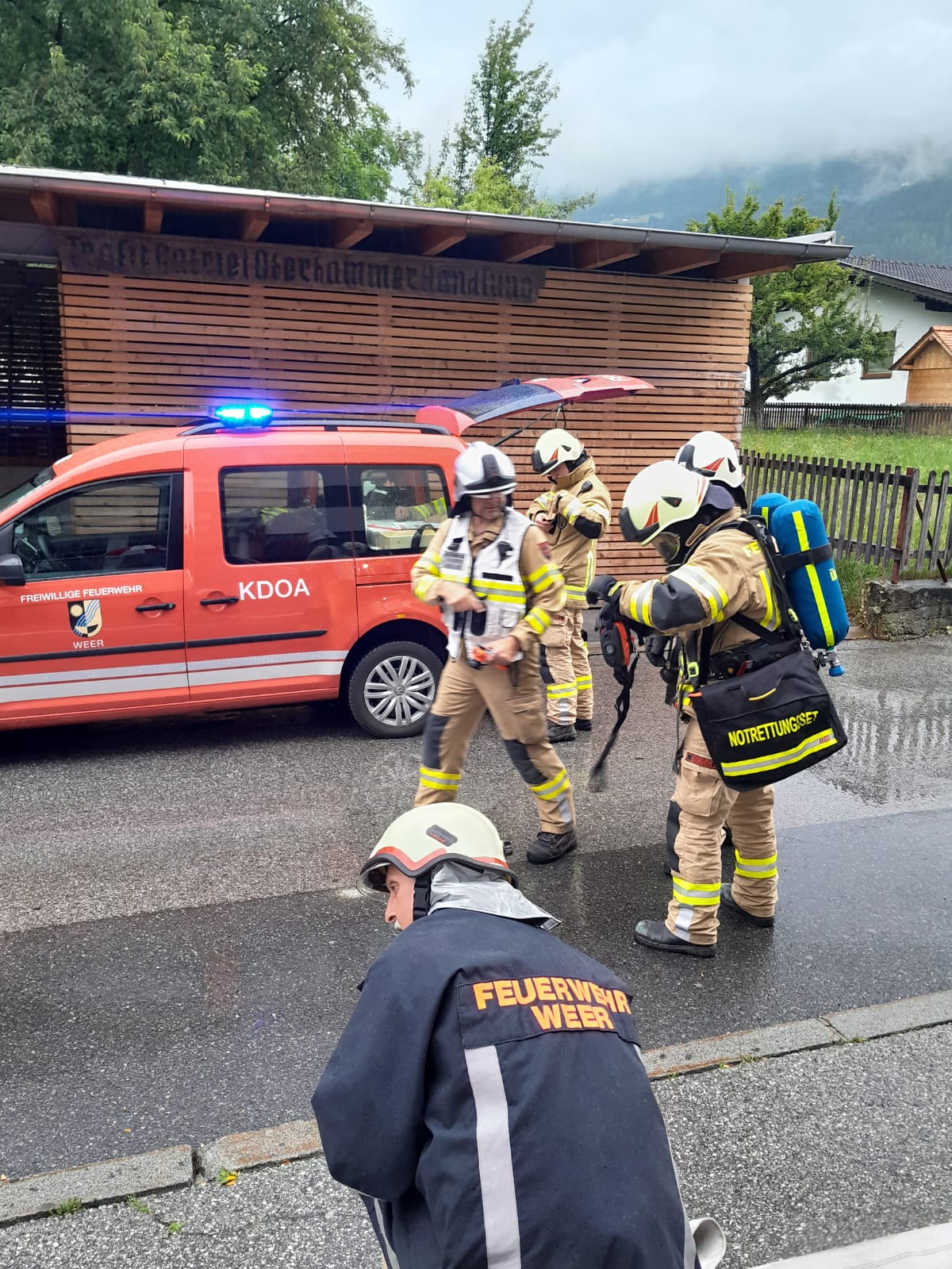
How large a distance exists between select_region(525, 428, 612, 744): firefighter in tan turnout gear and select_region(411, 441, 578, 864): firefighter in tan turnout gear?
1.77 meters

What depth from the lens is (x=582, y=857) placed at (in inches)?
188

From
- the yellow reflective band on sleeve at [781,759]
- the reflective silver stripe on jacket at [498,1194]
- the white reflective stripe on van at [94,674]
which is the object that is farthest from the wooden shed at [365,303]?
the reflective silver stripe on jacket at [498,1194]

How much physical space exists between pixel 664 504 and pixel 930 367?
4143 cm

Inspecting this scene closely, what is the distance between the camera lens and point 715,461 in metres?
3.96

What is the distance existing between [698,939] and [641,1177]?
8.40 ft

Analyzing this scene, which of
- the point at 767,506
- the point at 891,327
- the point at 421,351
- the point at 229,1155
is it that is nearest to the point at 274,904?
the point at 229,1155

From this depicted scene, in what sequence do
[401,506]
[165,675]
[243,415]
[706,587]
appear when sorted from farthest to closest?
[401,506], [243,415], [165,675], [706,587]

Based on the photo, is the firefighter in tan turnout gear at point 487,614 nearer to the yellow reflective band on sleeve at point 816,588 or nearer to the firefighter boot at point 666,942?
the firefighter boot at point 666,942

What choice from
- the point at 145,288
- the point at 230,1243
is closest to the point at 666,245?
the point at 145,288

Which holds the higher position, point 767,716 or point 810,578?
point 810,578

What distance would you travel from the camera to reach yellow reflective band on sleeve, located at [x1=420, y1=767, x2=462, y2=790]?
14.8 ft

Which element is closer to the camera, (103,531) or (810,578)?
(810,578)

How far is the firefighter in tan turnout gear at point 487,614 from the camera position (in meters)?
4.32

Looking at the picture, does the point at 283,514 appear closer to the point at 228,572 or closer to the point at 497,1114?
the point at 228,572
